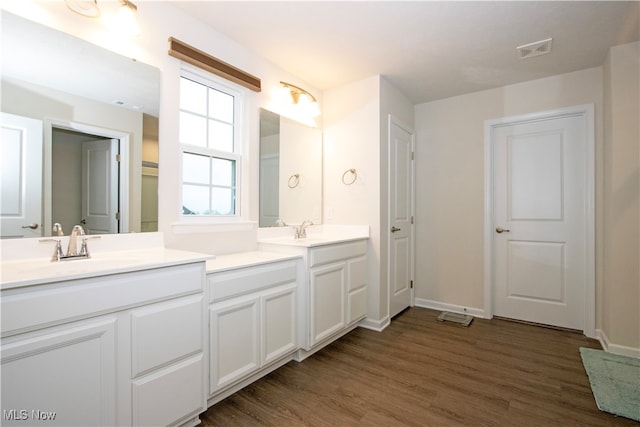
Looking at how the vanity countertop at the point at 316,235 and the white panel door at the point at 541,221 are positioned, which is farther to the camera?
the white panel door at the point at 541,221

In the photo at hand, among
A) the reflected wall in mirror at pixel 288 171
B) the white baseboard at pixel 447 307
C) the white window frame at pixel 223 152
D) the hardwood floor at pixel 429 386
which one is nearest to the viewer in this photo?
the hardwood floor at pixel 429 386

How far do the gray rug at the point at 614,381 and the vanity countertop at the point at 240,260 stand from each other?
6.86 ft

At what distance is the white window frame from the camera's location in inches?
81.5

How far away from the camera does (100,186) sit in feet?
5.51

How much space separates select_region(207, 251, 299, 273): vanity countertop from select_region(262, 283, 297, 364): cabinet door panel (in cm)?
22

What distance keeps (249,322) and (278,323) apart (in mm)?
265

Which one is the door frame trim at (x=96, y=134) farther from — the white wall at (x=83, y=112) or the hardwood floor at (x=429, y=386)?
the hardwood floor at (x=429, y=386)

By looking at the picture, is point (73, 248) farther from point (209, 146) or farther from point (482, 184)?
point (482, 184)

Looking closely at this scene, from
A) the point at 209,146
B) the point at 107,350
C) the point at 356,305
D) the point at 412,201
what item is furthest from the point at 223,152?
the point at 412,201

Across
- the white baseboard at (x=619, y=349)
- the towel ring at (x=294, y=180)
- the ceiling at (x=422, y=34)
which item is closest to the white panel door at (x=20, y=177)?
the ceiling at (x=422, y=34)

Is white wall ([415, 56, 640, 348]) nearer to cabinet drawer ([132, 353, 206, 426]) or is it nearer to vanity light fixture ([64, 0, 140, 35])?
cabinet drawer ([132, 353, 206, 426])

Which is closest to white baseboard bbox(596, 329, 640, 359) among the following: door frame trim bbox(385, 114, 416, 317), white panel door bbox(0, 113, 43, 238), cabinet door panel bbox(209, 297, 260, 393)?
door frame trim bbox(385, 114, 416, 317)

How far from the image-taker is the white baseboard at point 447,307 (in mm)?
3298
